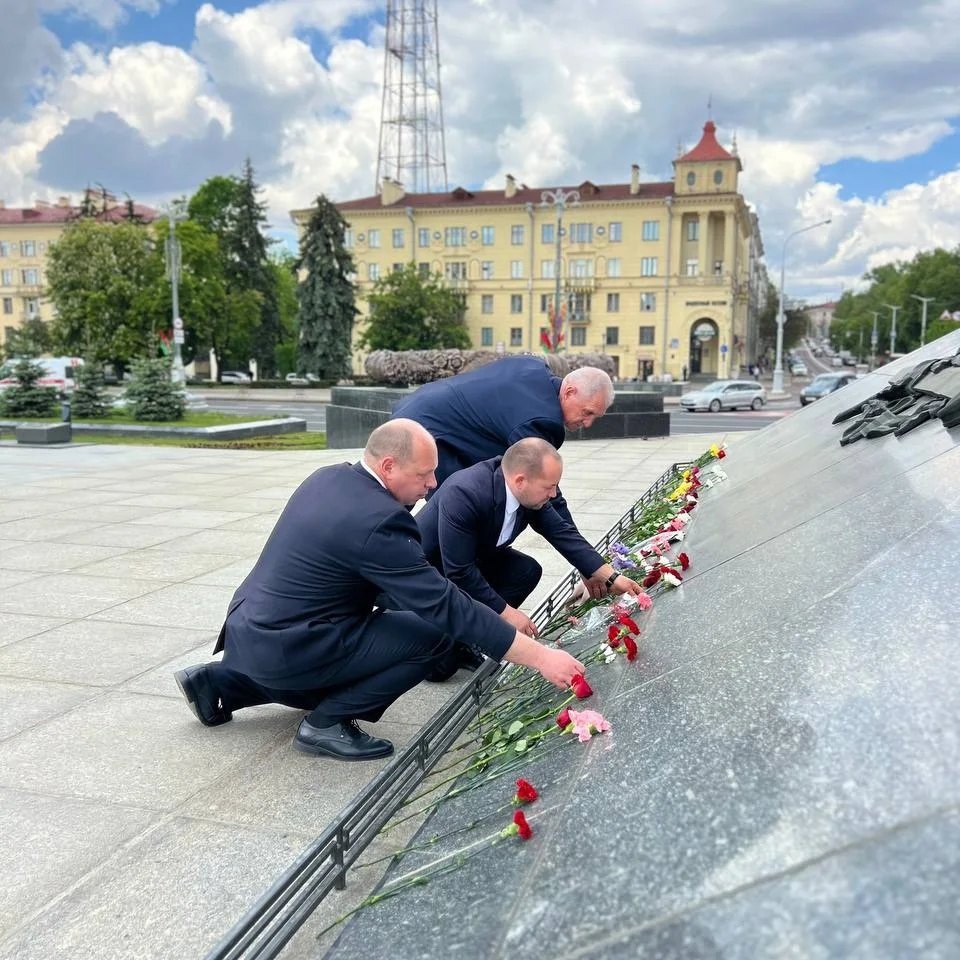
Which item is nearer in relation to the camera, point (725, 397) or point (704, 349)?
point (725, 397)

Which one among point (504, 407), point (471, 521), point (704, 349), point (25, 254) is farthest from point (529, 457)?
point (25, 254)

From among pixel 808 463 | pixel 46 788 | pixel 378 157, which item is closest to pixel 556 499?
pixel 808 463

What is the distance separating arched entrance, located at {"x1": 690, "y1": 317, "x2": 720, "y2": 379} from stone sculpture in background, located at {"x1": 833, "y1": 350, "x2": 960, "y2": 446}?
5777 cm

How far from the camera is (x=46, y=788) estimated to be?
9.59 feet

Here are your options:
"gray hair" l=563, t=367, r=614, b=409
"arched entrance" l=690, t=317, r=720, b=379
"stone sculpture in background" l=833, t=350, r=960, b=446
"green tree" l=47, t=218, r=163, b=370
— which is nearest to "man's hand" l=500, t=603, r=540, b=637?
"gray hair" l=563, t=367, r=614, b=409

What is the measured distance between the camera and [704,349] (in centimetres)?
6391

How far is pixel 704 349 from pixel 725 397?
116 feet

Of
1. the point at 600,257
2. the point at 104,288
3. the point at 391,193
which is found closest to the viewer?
the point at 104,288

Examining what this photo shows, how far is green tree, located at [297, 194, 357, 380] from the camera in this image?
43.9 meters

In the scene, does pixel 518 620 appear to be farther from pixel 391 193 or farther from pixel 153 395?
pixel 391 193

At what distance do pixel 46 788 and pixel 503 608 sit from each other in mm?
1699

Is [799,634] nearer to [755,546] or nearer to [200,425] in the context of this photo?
[755,546]

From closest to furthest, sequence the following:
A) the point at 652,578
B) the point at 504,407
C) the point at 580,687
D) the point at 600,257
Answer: the point at 580,687
the point at 652,578
the point at 504,407
the point at 600,257

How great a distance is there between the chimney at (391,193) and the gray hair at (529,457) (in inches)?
2497
